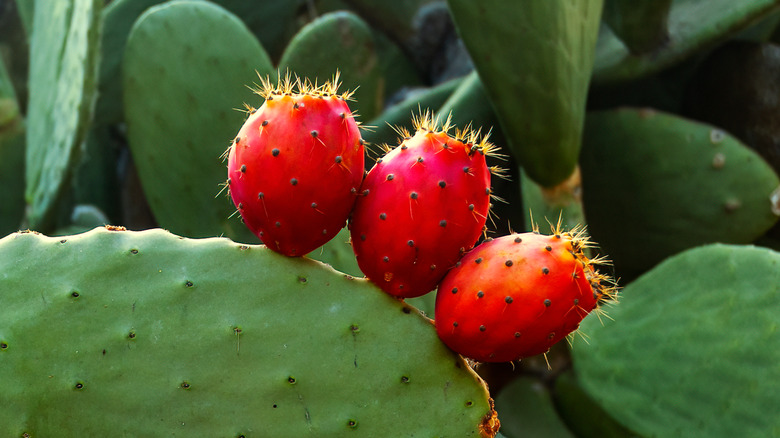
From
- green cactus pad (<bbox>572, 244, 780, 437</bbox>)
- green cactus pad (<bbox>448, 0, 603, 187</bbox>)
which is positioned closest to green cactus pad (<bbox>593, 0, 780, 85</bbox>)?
green cactus pad (<bbox>448, 0, 603, 187</bbox>)

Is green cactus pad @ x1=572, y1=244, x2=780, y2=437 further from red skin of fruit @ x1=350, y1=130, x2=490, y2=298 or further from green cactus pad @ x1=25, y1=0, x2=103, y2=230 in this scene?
green cactus pad @ x1=25, y1=0, x2=103, y2=230

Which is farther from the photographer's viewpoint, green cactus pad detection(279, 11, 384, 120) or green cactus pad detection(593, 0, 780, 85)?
green cactus pad detection(279, 11, 384, 120)

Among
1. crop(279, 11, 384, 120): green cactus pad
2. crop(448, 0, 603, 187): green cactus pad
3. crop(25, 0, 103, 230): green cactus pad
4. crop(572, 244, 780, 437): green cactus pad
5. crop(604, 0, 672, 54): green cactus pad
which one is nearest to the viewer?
crop(572, 244, 780, 437): green cactus pad

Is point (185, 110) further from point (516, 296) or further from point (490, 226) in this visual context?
point (516, 296)

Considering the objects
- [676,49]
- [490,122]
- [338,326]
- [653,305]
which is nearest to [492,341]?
[338,326]

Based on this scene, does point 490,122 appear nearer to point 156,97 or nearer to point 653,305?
point 653,305

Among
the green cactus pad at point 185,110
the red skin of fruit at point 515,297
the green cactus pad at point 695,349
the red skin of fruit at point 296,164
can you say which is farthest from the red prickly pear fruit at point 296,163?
the green cactus pad at point 185,110

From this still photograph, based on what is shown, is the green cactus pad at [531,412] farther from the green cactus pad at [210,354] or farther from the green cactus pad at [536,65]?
the green cactus pad at [210,354]

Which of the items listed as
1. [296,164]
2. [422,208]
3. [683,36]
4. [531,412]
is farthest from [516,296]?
[683,36]
